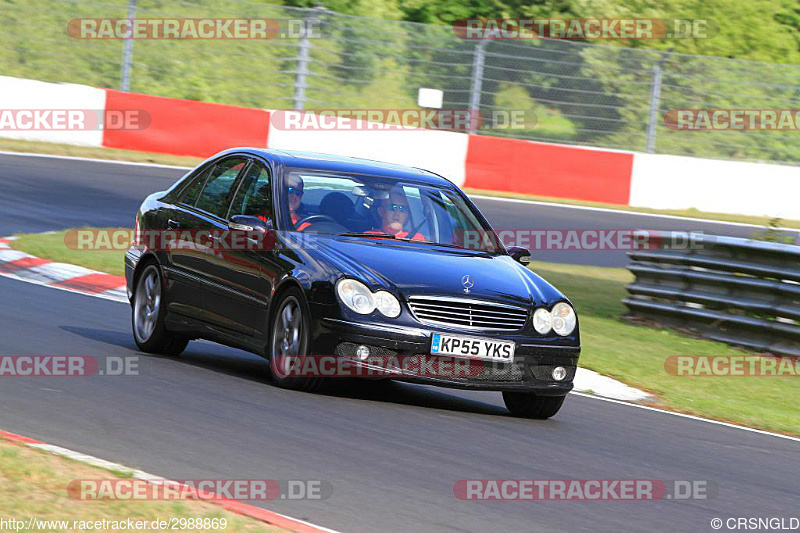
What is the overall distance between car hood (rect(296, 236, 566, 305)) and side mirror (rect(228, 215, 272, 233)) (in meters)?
0.37

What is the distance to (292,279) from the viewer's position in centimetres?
879

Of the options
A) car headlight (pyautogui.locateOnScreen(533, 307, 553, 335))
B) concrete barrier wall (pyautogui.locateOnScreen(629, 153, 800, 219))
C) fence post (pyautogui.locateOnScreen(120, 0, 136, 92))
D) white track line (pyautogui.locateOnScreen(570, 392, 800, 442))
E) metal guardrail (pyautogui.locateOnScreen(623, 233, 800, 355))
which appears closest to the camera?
car headlight (pyautogui.locateOnScreen(533, 307, 553, 335))

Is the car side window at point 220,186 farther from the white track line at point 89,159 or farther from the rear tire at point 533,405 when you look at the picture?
the white track line at point 89,159

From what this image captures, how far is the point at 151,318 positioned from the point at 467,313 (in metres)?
2.76

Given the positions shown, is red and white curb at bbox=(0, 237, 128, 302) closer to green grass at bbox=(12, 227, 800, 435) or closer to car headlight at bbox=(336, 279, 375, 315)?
green grass at bbox=(12, 227, 800, 435)

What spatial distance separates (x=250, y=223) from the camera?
9.21 m

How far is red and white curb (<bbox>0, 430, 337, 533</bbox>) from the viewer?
5559 millimetres

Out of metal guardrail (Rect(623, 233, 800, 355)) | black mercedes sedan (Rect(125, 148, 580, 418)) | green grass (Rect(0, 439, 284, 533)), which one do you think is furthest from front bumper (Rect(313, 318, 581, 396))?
metal guardrail (Rect(623, 233, 800, 355))

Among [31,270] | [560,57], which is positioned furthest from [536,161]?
[31,270]

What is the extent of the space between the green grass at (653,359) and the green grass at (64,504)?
18.9ft

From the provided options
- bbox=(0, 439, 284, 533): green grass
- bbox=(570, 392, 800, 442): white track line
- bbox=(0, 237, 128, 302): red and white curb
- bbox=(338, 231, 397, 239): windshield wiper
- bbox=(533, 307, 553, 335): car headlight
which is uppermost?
bbox=(338, 231, 397, 239): windshield wiper

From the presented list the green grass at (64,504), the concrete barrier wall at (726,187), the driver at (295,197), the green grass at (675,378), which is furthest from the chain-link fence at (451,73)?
the green grass at (64,504)

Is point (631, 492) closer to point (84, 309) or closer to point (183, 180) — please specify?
point (183, 180)

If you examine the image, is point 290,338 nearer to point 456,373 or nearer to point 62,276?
point 456,373
